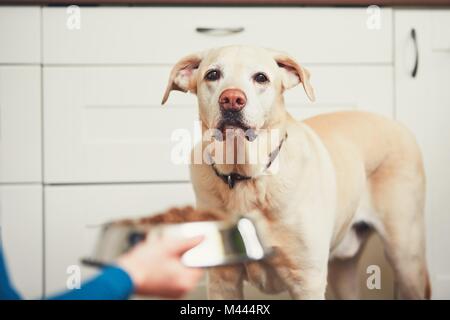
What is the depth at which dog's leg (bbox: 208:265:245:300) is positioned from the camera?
1269mm

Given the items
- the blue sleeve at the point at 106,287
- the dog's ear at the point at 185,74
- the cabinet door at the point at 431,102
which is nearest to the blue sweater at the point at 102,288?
the blue sleeve at the point at 106,287

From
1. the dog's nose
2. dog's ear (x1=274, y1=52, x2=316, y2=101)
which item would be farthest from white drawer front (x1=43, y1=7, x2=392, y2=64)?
the dog's nose

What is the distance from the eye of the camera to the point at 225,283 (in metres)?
1.28

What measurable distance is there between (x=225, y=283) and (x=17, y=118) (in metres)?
0.62

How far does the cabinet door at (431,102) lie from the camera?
1.41 metres

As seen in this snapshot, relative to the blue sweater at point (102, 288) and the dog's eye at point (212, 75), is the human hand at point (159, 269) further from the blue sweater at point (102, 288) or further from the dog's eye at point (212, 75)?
the dog's eye at point (212, 75)

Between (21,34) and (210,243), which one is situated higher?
(21,34)

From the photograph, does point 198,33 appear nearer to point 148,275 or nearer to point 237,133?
point 237,133

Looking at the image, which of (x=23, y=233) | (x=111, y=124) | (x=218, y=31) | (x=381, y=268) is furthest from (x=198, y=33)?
(x=381, y=268)

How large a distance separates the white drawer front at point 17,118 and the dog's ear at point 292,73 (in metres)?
0.57

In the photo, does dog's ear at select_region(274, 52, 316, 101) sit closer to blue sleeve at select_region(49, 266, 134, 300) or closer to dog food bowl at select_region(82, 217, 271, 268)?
dog food bowl at select_region(82, 217, 271, 268)

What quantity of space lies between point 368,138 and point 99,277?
38.8 inches

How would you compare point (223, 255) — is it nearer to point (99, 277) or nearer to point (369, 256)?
point (99, 277)

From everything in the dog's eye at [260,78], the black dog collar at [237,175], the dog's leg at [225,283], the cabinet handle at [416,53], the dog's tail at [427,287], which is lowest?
the dog's tail at [427,287]
